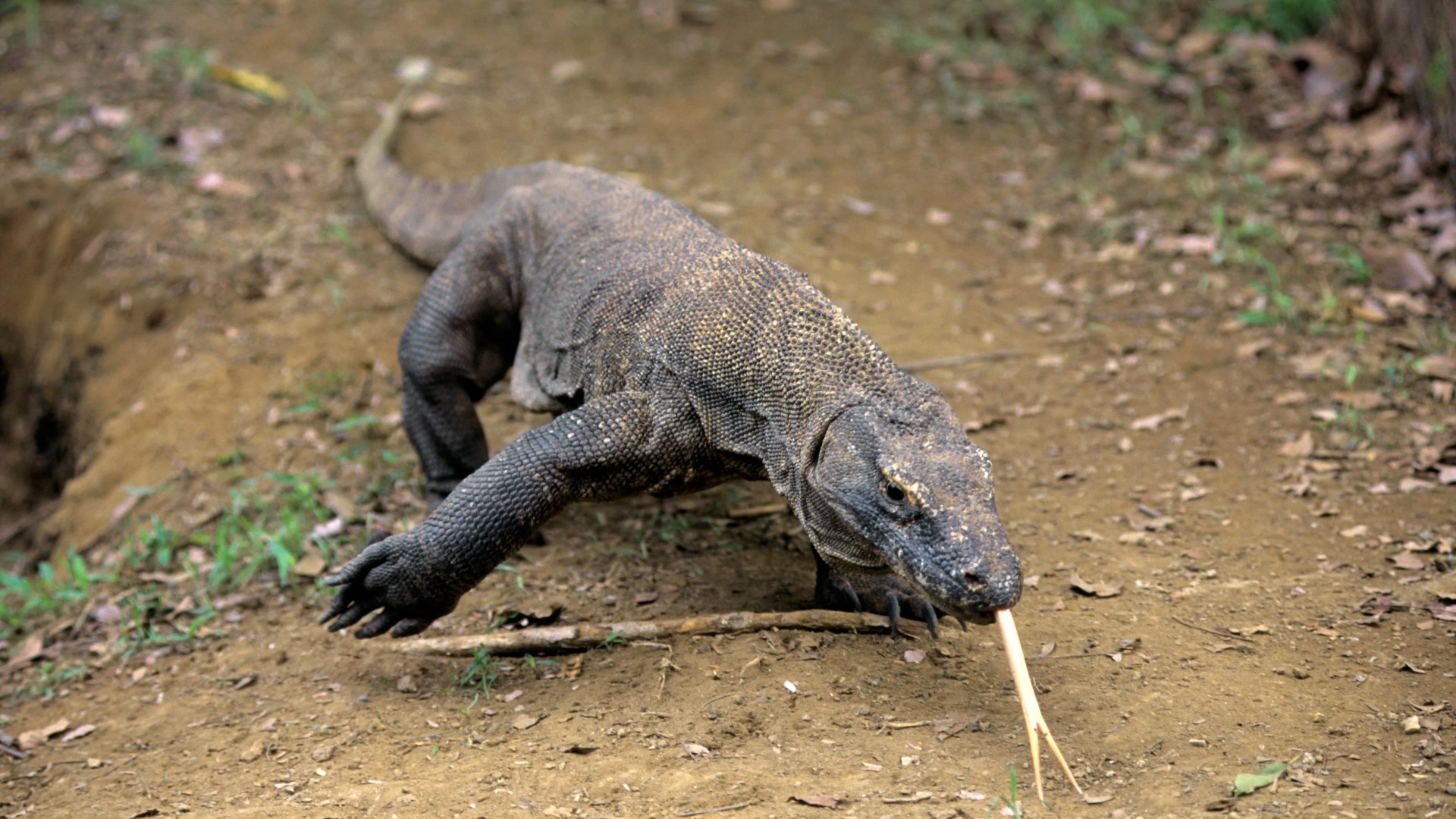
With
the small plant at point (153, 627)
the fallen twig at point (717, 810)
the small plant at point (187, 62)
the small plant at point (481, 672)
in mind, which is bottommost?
the small plant at point (153, 627)

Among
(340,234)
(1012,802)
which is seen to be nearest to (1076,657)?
(1012,802)

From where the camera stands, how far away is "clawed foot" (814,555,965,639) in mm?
3598

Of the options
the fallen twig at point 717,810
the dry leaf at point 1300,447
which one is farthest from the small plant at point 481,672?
the dry leaf at point 1300,447

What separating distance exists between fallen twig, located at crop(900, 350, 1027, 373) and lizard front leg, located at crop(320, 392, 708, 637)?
70.8 inches

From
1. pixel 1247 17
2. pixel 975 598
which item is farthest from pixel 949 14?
pixel 975 598

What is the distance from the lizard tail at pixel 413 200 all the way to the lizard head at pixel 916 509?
8.07ft

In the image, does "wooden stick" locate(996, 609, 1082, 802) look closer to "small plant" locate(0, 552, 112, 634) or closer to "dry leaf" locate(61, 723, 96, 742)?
"dry leaf" locate(61, 723, 96, 742)

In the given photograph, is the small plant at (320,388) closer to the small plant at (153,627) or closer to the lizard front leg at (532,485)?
the small plant at (153,627)

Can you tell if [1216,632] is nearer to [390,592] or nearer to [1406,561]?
[1406,561]

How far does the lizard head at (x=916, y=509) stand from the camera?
2.59m

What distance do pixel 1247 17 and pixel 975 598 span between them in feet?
21.3

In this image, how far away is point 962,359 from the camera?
511 cm

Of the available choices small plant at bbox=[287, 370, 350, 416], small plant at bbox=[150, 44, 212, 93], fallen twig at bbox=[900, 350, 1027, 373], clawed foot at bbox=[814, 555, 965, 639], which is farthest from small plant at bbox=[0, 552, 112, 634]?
small plant at bbox=[150, 44, 212, 93]

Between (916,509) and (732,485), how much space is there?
200 centimetres
